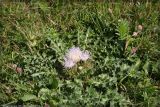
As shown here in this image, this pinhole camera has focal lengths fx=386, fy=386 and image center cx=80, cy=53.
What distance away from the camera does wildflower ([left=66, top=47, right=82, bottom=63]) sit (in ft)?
12.9

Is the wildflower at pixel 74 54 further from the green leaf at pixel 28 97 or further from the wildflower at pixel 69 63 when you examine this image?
the green leaf at pixel 28 97

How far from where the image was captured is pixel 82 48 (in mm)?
4203

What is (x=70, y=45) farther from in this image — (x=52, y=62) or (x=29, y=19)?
(x=29, y=19)

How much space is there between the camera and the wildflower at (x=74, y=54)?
3.94 m

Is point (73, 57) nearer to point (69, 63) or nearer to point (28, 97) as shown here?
point (69, 63)

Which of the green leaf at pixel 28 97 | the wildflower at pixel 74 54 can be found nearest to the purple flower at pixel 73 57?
the wildflower at pixel 74 54

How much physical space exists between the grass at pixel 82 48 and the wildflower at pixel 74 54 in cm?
7

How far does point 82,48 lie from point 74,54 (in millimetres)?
240

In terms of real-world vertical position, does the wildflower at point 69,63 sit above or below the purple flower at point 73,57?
below

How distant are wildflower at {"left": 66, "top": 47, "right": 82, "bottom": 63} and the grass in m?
0.07

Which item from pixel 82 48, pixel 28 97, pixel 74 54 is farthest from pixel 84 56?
pixel 28 97

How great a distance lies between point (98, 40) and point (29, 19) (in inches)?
34.6

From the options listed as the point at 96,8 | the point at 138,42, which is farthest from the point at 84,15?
the point at 138,42

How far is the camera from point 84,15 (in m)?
4.54
